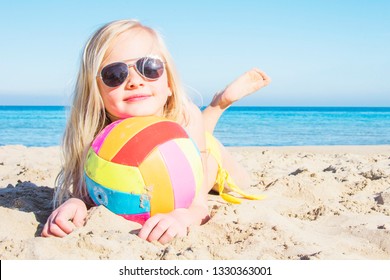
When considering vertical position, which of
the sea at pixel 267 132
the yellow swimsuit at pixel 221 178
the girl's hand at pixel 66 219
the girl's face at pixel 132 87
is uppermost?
the girl's face at pixel 132 87

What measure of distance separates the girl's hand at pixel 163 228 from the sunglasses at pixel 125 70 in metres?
0.93

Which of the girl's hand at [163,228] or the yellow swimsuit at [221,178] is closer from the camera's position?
the girl's hand at [163,228]

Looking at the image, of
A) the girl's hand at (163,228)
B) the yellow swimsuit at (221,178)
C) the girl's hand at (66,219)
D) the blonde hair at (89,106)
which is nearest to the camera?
the girl's hand at (163,228)

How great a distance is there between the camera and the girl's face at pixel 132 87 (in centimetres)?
309

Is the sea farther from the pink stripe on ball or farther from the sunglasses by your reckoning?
the pink stripe on ball

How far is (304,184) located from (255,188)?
530mm

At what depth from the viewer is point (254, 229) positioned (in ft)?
9.39

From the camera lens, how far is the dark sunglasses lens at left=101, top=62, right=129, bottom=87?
9.99 ft

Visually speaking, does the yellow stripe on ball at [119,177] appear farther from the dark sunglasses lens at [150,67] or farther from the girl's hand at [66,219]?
the dark sunglasses lens at [150,67]

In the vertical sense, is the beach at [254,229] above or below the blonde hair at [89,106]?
below

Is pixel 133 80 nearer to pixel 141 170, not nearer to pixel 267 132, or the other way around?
pixel 141 170

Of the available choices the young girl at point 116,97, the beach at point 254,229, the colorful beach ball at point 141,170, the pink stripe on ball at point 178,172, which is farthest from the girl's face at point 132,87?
the beach at point 254,229

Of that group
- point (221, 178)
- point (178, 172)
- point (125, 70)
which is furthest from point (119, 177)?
point (221, 178)

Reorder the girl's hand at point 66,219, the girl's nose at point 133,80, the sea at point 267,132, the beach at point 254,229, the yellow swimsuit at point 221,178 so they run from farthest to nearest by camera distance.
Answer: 1. the sea at point 267,132
2. the yellow swimsuit at point 221,178
3. the girl's nose at point 133,80
4. the girl's hand at point 66,219
5. the beach at point 254,229
